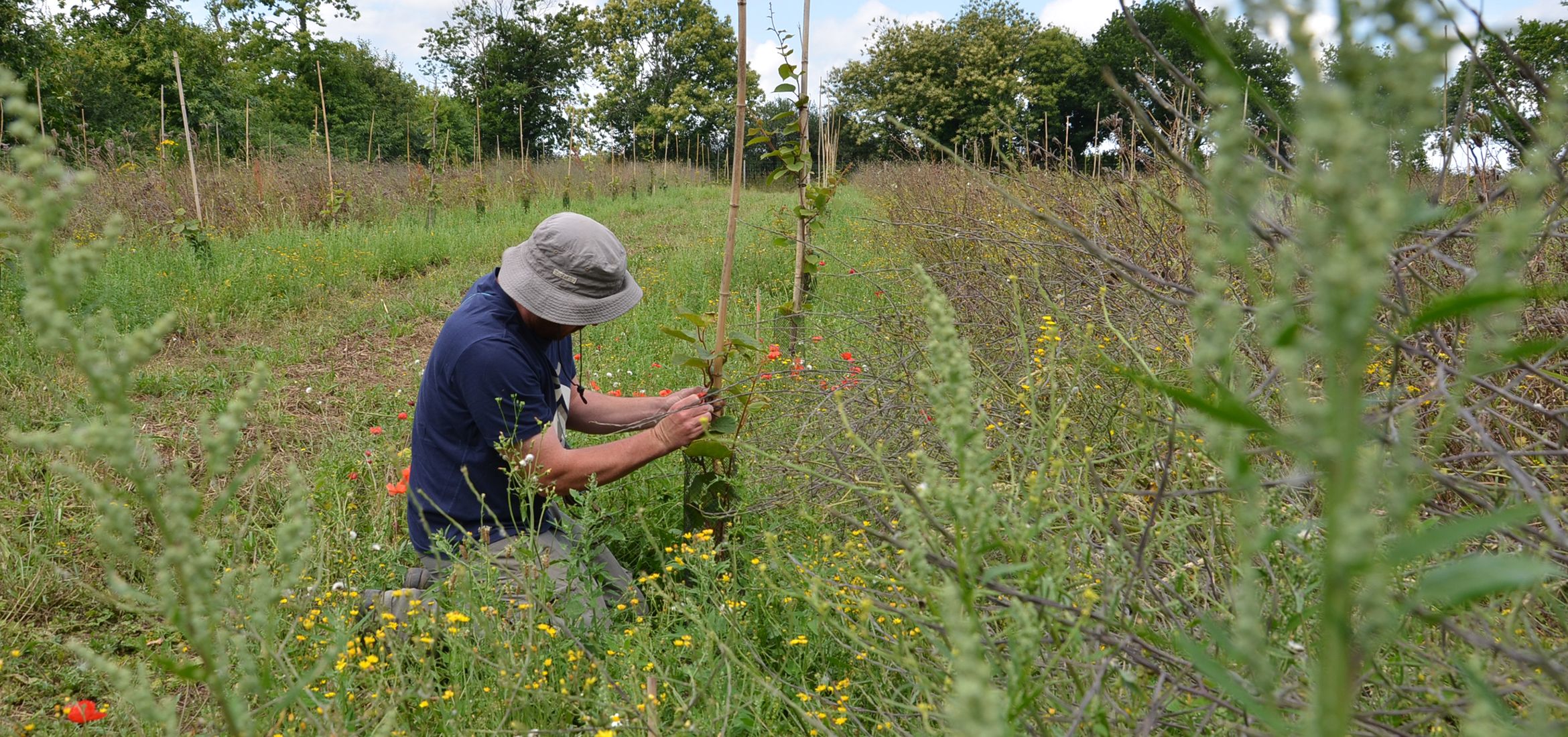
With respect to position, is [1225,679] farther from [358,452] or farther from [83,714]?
[358,452]

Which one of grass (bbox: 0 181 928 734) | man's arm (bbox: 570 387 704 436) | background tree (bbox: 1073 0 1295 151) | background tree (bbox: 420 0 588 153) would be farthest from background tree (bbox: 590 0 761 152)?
man's arm (bbox: 570 387 704 436)

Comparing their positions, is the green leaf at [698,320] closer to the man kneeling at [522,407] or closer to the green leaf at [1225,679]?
the man kneeling at [522,407]

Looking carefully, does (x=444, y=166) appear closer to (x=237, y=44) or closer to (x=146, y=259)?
(x=146, y=259)

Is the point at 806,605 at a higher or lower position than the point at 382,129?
lower

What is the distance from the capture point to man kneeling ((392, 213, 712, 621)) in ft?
8.01

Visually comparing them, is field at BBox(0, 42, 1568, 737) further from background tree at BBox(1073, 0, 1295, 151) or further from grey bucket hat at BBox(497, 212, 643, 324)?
grey bucket hat at BBox(497, 212, 643, 324)

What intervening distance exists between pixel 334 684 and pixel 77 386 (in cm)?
351

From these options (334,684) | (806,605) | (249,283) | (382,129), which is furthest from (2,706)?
(382,129)

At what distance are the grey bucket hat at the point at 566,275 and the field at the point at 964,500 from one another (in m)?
0.49

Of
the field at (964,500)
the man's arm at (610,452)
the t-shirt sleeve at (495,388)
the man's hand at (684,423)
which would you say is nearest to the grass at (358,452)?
the field at (964,500)

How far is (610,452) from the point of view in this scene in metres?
2.57

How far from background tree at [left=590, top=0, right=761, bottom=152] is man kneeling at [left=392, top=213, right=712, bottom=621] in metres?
31.6

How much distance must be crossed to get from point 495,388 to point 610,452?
388 millimetres

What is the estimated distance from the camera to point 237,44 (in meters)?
28.5
